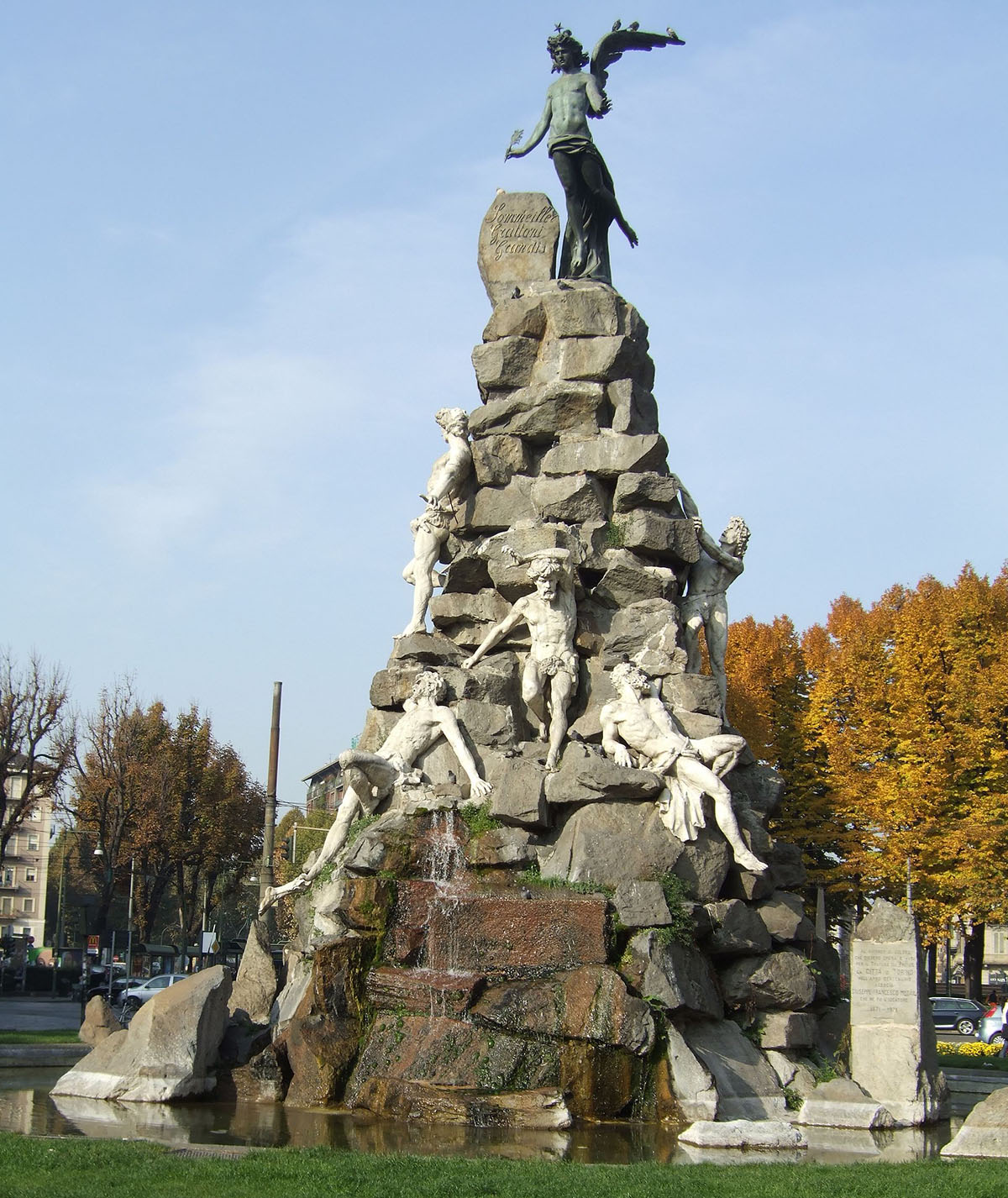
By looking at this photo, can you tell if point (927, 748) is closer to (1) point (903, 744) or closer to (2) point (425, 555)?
(1) point (903, 744)

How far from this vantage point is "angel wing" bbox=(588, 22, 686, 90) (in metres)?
25.0

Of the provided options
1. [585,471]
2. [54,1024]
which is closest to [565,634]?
[585,471]

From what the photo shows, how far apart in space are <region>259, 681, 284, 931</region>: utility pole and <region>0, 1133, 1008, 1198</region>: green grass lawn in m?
17.0

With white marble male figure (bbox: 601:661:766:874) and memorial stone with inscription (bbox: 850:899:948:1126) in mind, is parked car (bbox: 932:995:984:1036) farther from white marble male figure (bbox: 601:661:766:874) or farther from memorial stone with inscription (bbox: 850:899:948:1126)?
memorial stone with inscription (bbox: 850:899:948:1126)

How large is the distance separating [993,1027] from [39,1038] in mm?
19346

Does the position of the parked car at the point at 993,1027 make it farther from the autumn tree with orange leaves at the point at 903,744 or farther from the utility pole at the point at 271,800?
the utility pole at the point at 271,800

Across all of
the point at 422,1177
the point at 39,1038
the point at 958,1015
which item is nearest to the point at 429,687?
the point at 39,1038

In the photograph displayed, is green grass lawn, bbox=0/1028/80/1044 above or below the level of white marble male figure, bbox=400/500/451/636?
below

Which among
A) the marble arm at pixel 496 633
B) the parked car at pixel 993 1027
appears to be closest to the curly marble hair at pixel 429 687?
the marble arm at pixel 496 633

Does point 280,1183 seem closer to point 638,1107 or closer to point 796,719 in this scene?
point 638,1107

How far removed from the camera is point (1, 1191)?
29.3 feet

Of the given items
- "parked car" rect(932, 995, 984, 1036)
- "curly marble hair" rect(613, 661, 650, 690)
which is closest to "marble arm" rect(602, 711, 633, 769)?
"curly marble hair" rect(613, 661, 650, 690)

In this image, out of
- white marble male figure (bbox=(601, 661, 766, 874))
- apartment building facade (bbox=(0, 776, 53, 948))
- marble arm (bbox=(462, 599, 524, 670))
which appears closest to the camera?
white marble male figure (bbox=(601, 661, 766, 874))

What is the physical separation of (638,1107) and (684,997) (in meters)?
1.36
